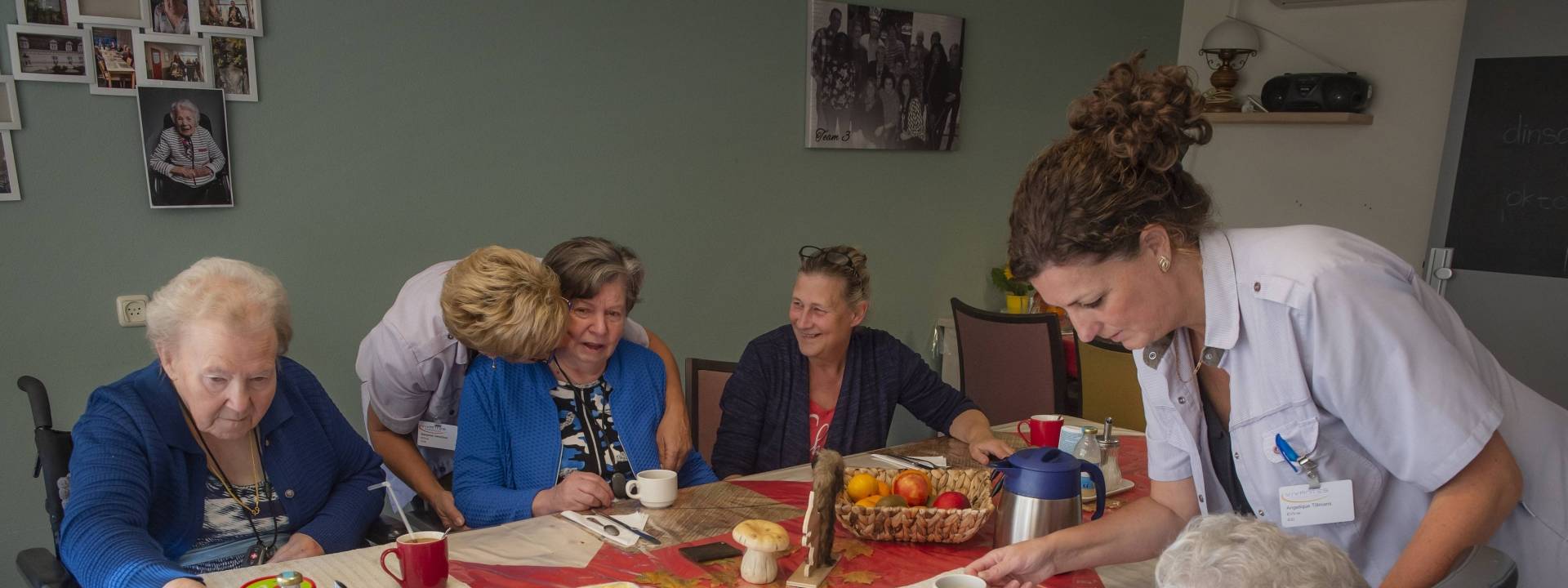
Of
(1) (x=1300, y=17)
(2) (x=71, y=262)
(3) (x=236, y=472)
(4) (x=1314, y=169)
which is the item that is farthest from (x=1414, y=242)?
(2) (x=71, y=262)

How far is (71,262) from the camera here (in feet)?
9.25

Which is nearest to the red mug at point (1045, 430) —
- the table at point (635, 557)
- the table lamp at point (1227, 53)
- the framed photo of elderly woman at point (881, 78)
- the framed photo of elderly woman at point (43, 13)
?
the table at point (635, 557)

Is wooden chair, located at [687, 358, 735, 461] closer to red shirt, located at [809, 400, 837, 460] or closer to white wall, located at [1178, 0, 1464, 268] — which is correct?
red shirt, located at [809, 400, 837, 460]

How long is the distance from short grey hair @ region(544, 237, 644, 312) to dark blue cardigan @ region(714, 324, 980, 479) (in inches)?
20.5

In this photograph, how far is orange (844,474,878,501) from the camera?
193cm

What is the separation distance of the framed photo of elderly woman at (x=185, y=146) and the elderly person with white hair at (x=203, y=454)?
3.89 feet

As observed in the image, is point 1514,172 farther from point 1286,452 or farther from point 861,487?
point 861,487

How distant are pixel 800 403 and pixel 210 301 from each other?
1.44m

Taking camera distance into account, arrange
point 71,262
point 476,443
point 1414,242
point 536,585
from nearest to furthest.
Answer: point 536,585, point 476,443, point 71,262, point 1414,242

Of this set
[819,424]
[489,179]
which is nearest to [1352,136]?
[819,424]

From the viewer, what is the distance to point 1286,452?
149cm

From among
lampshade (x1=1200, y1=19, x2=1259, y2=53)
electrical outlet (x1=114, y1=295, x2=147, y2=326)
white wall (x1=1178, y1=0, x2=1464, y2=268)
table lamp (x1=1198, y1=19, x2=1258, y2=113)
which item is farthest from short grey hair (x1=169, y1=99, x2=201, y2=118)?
white wall (x1=1178, y1=0, x2=1464, y2=268)

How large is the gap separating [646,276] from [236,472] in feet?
6.90

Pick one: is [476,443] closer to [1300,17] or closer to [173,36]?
[173,36]
